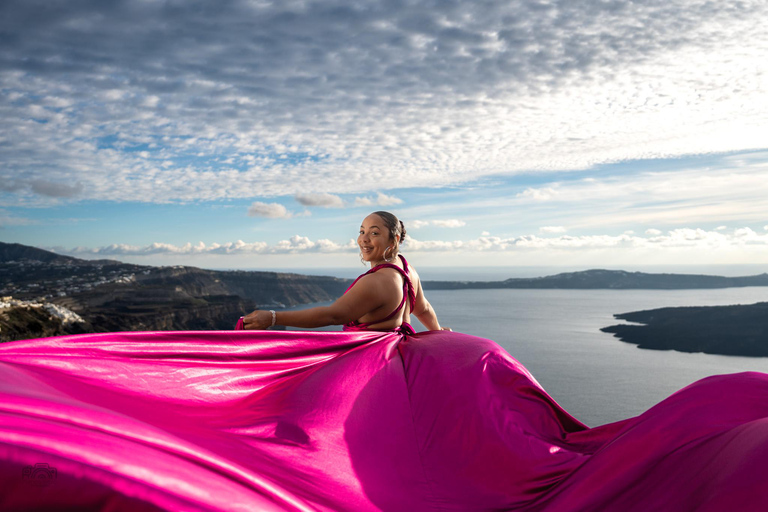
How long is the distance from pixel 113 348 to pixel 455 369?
56.7 inches

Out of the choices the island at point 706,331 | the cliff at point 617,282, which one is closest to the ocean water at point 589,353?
the island at point 706,331

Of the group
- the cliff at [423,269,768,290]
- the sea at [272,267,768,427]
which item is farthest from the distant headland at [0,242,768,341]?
the sea at [272,267,768,427]

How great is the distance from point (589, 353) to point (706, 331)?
1867 centimetres

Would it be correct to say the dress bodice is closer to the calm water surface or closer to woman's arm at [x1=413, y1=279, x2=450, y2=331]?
woman's arm at [x1=413, y1=279, x2=450, y2=331]

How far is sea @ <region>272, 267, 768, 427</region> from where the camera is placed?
111 ft

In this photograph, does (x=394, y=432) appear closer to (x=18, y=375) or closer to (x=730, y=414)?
(x=730, y=414)

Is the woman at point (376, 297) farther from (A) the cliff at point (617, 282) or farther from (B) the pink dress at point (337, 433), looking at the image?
(A) the cliff at point (617, 282)

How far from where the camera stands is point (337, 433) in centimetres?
182

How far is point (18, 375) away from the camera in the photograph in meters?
1.44

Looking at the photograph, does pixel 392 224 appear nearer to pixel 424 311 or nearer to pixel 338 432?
pixel 424 311

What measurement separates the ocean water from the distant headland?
20786 millimetres

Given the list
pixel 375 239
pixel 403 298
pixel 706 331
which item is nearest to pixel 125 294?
pixel 375 239

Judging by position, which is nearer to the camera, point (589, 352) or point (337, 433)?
point (337, 433)

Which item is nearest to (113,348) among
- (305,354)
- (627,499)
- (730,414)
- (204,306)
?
(305,354)
